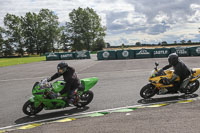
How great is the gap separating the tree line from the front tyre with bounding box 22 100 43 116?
6636 cm

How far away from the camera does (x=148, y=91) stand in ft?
24.1

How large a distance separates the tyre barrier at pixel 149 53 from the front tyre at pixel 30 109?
2654cm

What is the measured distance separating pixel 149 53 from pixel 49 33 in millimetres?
52819

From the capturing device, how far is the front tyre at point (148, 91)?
7312 mm

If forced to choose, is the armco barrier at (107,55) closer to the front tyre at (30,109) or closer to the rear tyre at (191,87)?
the rear tyre at (191,87)

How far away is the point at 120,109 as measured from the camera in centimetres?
647

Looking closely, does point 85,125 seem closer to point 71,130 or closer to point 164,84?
point 71,130

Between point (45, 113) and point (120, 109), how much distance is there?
99.0 inches

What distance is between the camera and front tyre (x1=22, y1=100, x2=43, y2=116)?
6.28 metres

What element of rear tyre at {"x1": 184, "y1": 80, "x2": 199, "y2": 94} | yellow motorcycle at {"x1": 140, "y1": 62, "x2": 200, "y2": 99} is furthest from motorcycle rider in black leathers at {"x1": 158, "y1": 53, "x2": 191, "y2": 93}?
rear tyre at {"x1": 184, "y1": 80, "x2": 199, "y2": 94}

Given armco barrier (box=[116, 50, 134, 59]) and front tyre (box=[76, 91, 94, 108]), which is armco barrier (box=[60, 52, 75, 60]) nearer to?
armco barrier (box=[116, 50, 134, 59])

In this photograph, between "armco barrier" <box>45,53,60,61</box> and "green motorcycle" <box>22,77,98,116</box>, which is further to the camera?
"armco barrier" <box>45,53,60,61</box>

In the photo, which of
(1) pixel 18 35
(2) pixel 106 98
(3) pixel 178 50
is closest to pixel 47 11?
(1) pixel 18 35

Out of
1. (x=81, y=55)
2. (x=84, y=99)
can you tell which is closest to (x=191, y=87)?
(x=84, y=99)
